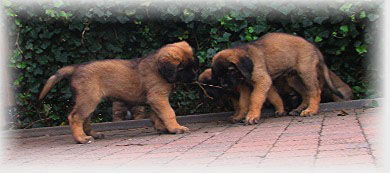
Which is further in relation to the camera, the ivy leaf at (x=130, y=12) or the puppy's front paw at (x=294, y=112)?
the ivy leaf at (x=130, y=12)

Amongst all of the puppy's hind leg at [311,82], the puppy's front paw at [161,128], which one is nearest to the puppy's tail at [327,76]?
the puppy's hind leg at [311,82]

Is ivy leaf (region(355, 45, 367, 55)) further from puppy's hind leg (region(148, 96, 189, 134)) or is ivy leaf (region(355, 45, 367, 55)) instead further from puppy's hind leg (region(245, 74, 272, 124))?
puppy's hind leg (region(148, 96, 189, 134))

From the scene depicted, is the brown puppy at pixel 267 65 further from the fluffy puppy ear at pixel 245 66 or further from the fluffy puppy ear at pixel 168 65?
the fluffy puppy ear at pixel 168 65

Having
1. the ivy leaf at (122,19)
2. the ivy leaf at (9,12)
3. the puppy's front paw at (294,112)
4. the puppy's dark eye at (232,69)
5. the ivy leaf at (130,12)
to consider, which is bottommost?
the puppy's front paw at (294,112)

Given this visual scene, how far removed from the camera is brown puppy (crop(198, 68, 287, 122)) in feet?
24.3

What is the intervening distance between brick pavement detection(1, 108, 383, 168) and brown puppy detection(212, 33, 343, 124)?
1.39 feet

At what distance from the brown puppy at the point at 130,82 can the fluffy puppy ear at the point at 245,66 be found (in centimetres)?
68

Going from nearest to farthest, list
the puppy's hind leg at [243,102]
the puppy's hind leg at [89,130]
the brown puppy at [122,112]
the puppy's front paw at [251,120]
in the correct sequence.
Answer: the puppy's hind leg at [89,130], the puppy's front paw at [251,120], the puppy's hind leg at [243,102], the brown puppy at [122,112]

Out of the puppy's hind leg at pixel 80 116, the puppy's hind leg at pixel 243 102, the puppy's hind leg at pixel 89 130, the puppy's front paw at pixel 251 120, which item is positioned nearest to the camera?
the puppy's hind leg at pixel 80 116

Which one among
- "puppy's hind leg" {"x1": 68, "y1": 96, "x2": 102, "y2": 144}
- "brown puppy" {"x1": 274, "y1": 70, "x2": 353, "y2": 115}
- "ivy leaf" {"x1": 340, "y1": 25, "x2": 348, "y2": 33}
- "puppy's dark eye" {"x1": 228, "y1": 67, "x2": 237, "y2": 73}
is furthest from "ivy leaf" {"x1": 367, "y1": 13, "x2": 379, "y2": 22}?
"puppy's hind leg" {"x1": 68, "y1": 96, "x2": 102, "y2": 144}

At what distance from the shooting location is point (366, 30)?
25.2 feet

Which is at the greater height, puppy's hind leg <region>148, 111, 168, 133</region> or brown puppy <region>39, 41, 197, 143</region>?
brown puppy <region>39, 41, 197, 143</region>

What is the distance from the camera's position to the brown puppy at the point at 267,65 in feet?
22.8

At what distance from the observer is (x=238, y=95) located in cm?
764
